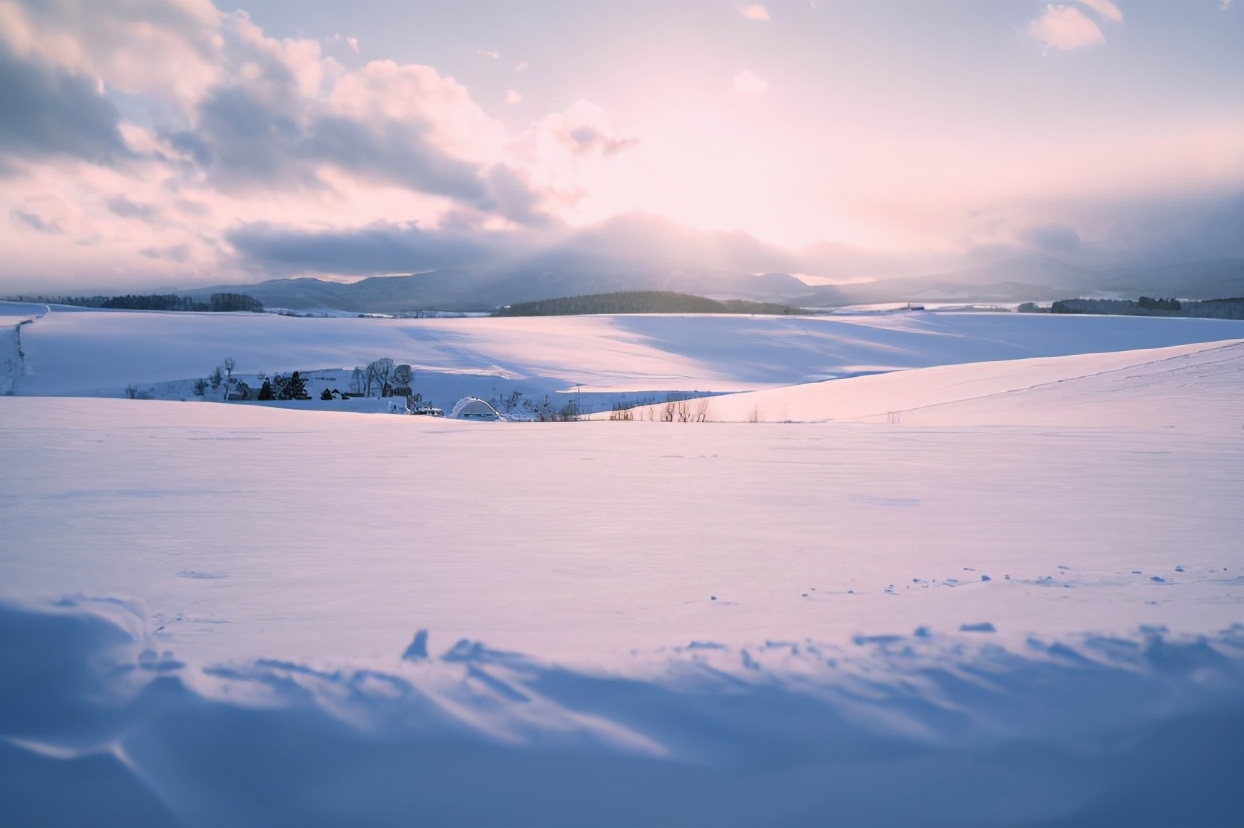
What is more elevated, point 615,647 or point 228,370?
point 615,647

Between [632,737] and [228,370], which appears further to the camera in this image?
[228,370]

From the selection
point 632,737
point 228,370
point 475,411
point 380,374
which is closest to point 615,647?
point 632,737

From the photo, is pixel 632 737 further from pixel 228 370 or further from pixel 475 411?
pixel 228 370

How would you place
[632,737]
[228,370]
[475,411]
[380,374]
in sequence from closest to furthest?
[632,737], [475,411], [380,374], [228,370]

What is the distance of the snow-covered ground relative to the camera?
1.71m

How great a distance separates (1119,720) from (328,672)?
6.66 feet

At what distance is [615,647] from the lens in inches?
82.7

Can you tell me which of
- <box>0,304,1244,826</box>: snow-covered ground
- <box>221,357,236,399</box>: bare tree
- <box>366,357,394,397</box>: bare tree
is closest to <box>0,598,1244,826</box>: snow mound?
<box>0,304,1244,826</box>: snow-covered ground

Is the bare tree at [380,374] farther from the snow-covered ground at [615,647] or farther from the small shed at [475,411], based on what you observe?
the snow-covered ground at [615,647]

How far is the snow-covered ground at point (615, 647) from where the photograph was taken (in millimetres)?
1714

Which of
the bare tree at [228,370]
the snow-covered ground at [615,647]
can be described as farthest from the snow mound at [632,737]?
the bare tree at [228,370]

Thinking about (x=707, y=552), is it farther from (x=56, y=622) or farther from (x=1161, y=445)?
(x=1161, y=445)

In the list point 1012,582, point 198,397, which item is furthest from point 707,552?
point 198,397

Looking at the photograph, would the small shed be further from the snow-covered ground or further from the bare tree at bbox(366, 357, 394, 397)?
the bare tree at bbox(366, 357, 394, 397)
